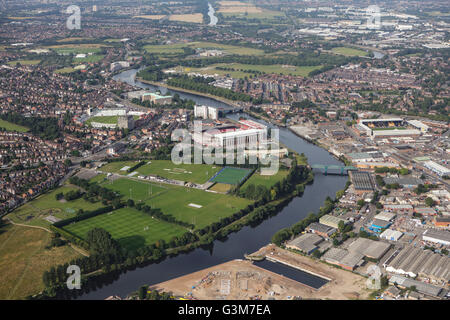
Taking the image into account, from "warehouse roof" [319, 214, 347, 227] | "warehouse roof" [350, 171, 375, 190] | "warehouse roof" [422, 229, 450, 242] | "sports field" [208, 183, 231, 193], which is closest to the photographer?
"warehouse roof" [422, 229, 450, 242]

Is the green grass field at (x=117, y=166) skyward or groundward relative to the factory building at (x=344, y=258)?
skyward

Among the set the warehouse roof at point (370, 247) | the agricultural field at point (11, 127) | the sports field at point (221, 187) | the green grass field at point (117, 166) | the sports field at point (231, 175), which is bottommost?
the warehouse roof at point (370, 247)

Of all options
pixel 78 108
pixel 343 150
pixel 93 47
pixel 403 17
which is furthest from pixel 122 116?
pixel 403 17

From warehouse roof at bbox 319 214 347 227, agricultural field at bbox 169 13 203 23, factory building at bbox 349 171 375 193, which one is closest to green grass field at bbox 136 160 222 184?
warehouse roof at bbox 319 214 347 227

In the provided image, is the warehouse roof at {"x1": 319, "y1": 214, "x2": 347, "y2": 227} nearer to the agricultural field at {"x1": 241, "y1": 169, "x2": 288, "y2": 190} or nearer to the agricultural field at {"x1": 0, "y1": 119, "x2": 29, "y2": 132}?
the agricultural field at {"x1": 241, "y1": 169, "x2": 288, "y2": 190}

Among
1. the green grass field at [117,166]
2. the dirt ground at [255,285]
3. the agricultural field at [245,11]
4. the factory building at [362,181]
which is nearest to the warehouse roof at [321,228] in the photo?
the dirt ground at [255,285]

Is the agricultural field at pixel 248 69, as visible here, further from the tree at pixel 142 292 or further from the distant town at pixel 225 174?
the tree at pixel 142 292

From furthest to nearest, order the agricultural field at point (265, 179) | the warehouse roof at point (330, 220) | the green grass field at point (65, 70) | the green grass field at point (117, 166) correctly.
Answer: the green grass field at point (65, 70), the green grass field at point (117, 166), the agricultural field at point (265, 179), the warehouse roof at point (330, 220)

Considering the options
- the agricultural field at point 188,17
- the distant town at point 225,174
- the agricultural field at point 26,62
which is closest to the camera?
the distant town at point 225,174
